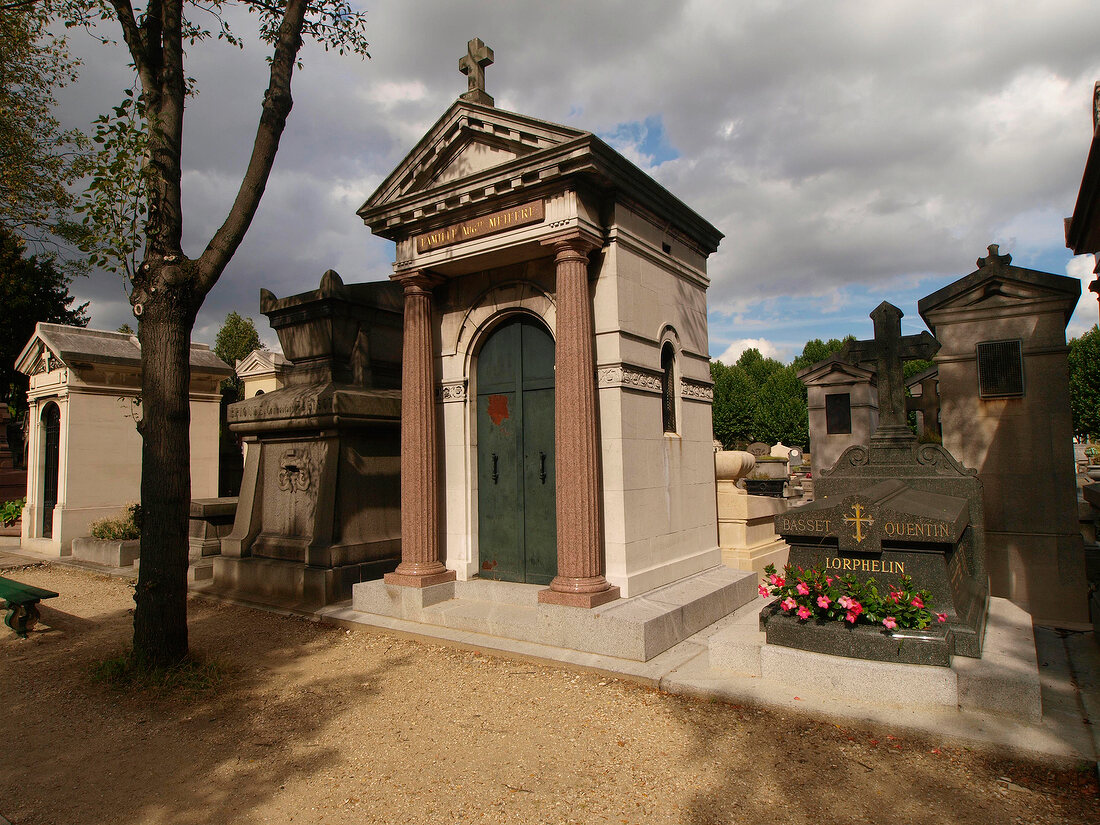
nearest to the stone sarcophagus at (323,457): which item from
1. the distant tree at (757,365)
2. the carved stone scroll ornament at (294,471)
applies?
the carved stone scroll ornament at (294,471)

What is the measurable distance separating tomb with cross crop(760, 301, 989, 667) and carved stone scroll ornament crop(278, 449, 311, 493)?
636 centimetres

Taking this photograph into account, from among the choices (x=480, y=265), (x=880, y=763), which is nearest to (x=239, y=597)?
(x=480, y=265)

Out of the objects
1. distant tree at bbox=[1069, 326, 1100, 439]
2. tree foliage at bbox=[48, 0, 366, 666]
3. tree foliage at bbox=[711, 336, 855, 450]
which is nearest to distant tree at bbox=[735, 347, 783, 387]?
tree foliage at bbox=[711, 336, 855, 450]

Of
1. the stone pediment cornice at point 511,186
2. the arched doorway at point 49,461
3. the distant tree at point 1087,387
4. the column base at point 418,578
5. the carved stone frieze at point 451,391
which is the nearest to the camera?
the stone pediment cornice at point 511,186

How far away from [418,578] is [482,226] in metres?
3.96

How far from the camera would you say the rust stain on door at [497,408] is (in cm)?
759

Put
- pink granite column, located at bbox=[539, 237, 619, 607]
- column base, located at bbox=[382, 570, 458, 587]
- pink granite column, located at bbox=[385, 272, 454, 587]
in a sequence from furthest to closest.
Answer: pink granite column, located at bbox=[385, 272, 454, 587] → column base, located at bbox=[382, 570, 458, 587] → pink granite column, located at bbox=[539, 237, 619, 607]

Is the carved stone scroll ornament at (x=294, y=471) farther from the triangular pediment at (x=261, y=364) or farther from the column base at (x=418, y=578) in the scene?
the triangular pediment at (x=261, y=364)

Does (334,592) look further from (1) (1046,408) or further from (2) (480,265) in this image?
(1) (1046,408)

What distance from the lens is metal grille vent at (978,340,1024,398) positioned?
740 centimetres

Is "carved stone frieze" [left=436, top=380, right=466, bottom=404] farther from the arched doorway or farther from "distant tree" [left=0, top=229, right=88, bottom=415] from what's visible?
"distant tree" [left=0, top=229, right=88, bottom=415]

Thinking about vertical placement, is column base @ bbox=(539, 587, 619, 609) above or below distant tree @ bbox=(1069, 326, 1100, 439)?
below

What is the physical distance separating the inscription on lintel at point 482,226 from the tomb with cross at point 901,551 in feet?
12.7

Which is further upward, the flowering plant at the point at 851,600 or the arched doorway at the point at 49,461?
the arched doorway at the point at 49,461
